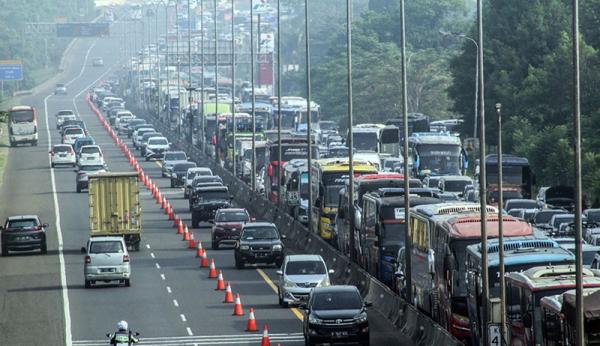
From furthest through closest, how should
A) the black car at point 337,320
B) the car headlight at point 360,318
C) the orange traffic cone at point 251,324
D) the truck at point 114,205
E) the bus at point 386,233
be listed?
the truck at point 114,205 < the bus at point 386,233 < the orange traffic cone at point 251,324 < the car headlight at point 360,318 < the black car at point 337,320

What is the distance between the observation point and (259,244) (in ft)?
204

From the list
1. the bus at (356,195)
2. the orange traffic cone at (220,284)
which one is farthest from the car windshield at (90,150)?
the orange traffic cone at (220,284)

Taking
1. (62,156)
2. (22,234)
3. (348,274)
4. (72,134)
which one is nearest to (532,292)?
(348,274)

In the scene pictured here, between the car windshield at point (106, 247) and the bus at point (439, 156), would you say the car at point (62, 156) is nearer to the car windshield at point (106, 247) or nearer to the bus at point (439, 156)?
the bus at point (439, 156)

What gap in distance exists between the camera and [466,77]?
120750 mm

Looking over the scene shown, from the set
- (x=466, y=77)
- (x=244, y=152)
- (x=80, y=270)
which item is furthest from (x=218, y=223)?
(x=466, y=77)

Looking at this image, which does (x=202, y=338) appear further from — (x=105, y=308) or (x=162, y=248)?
(x=162, y=248)

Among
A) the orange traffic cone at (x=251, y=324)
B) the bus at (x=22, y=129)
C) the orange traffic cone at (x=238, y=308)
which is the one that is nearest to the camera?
the orange traffic cone at (x=251, y=324)

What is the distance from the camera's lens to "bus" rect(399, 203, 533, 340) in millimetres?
43031

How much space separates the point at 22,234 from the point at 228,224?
291 inches

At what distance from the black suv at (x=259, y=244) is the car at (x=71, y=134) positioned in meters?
69.3

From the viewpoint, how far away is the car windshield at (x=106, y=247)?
57.7 m

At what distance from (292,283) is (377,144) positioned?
5705cm

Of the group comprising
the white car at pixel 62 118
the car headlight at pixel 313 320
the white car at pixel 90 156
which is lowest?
the car headlight at pixel 313 320
